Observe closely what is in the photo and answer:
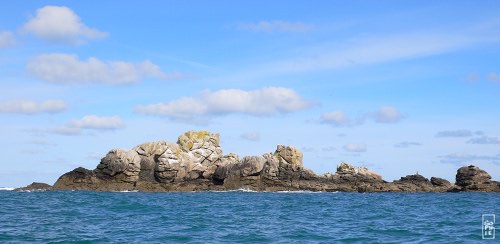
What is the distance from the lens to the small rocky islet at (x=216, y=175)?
9494 cm

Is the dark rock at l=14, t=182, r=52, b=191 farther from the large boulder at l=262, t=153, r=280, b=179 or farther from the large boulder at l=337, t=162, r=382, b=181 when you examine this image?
the large boulder at l=337, t=162, r=382, b=181

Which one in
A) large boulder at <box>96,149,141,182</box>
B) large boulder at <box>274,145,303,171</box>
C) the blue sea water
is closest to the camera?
the blue sea water

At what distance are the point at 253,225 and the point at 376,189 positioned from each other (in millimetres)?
75784

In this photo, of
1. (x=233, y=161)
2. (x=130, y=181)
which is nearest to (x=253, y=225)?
(x=130, y=181)

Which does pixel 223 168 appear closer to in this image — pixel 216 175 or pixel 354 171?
pixel 216 175

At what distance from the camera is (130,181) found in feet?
310

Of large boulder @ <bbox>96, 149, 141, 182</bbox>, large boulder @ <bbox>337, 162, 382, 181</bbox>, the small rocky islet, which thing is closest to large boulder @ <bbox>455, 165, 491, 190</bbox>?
the small rocky islet

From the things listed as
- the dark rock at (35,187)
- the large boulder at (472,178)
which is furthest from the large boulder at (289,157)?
the dark rock at (35,187)

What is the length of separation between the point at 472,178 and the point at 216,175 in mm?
49720

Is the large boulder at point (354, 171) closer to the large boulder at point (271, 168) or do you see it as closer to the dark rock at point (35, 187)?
the large boulder at point (271, 168)

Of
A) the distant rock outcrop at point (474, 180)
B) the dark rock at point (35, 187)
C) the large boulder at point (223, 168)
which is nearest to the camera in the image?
the large boulder at point (223, 168)

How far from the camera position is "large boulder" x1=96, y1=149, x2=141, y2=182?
3713 inches

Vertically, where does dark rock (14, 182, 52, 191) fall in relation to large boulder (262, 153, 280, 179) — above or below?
below

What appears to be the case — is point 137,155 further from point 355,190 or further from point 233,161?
point 355,190
